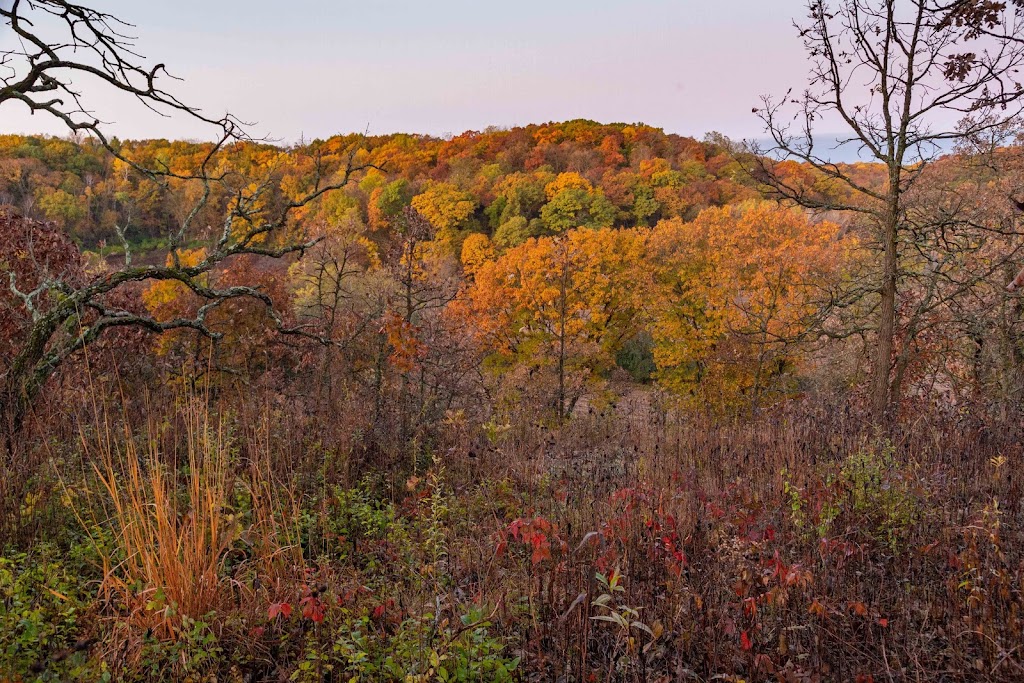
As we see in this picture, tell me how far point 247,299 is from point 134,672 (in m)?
13.1

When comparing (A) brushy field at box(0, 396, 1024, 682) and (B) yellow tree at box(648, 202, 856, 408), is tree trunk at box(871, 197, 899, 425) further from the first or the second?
(B) yellow tree at box(648, 202, 856, 408)

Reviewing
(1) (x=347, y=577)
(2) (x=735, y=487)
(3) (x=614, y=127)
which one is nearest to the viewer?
Result: (1) (x=347, y=577)

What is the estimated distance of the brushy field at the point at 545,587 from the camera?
2.72 meters

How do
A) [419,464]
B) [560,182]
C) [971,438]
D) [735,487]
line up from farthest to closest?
[560,182], [419,464], [971,438], [735,487]

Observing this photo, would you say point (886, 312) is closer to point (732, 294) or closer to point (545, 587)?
point (545, 587)

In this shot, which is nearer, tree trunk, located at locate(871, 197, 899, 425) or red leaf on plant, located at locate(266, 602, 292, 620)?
red leaf on plant, located at locate(266, 602, 292, 620)

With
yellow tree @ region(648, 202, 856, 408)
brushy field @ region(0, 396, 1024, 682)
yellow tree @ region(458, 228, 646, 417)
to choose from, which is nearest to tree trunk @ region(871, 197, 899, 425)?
brushy field @ region(0, 396, 1024, 682)

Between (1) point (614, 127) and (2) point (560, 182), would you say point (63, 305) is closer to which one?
(2) point (560, 182)

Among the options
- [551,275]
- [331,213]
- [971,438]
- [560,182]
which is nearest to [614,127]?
[560,182]

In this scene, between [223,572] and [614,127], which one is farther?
[614,127]

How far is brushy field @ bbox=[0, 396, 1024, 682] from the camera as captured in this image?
8.91 ft

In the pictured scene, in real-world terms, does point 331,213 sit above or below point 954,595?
above

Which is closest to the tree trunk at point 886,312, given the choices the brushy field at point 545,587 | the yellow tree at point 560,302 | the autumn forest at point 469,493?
the autumn forest at point 469,493

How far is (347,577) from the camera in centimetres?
395
